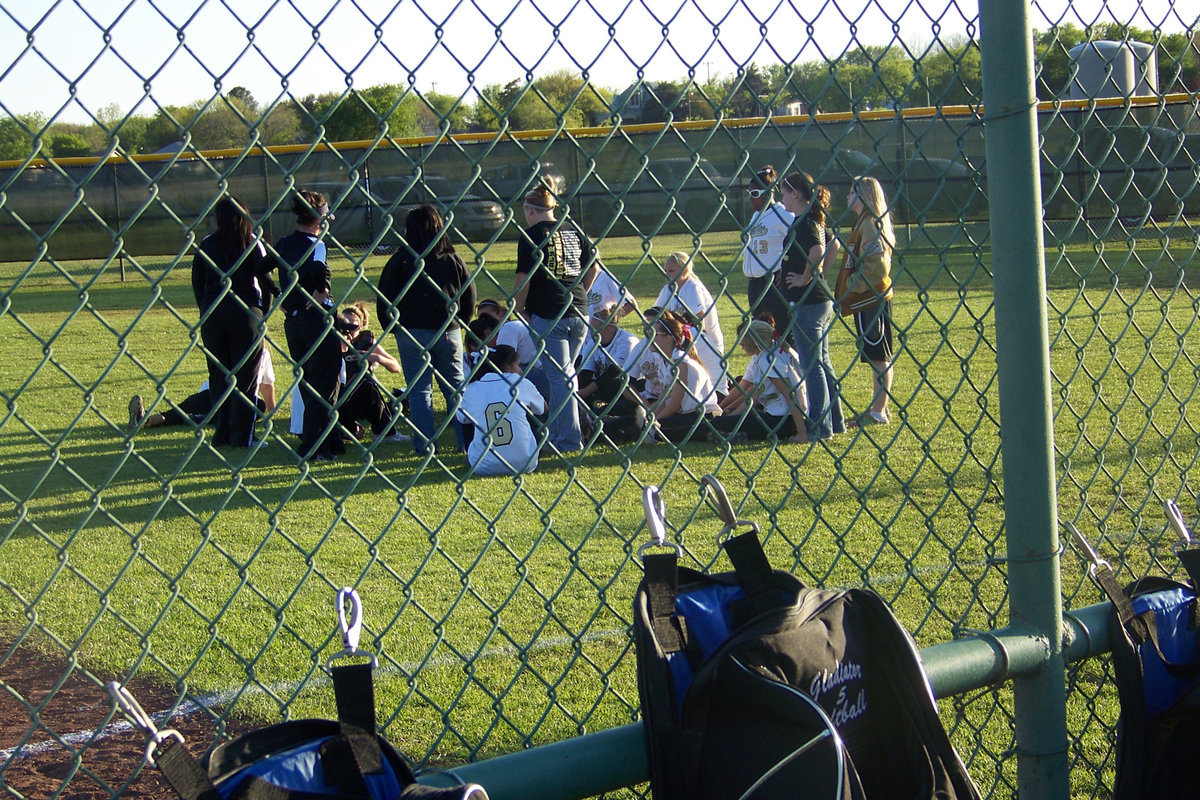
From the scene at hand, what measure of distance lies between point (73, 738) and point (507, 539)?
8.31 feet

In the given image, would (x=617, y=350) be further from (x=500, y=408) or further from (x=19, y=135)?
(x=19, y=135)

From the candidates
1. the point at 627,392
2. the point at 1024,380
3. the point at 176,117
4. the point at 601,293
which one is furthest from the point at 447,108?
the point at 601,293

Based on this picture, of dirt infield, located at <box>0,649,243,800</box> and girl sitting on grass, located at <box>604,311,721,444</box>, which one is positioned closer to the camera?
dirt infield, located at <box>0,649,243,800</box>

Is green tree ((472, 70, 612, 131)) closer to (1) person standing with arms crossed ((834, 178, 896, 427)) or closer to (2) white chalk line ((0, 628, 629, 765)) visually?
(1) person standing with arms crossed ((834, 178, 896, 427))

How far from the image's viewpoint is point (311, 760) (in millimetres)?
1485

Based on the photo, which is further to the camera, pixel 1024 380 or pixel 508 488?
pixel 508 488

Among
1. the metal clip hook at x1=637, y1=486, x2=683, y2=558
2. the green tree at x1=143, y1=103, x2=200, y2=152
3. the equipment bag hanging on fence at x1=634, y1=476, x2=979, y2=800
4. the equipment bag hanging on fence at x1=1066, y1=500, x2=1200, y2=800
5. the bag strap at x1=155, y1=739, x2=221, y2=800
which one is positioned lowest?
the equipment bag hanging on fence at x1=1066, y1=500, x2=1200, y2=800

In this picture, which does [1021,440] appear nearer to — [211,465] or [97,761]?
[97,761]

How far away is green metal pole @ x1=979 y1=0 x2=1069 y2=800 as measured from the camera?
2.01m

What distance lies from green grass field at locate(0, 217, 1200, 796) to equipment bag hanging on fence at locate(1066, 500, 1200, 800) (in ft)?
0.97

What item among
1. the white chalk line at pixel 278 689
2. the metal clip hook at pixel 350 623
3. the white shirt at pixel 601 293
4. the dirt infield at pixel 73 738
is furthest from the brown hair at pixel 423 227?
the metal clip hook at pixel 350 623

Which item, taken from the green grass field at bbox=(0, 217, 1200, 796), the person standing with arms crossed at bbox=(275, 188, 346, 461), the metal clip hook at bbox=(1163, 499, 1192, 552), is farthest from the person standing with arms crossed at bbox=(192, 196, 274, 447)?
the metal clip hook at bbox=(1163, 499, 1192, 552)

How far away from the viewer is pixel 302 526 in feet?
20.1

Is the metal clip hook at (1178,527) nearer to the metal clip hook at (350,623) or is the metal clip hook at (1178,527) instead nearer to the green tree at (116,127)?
the metal clip hook at (350,623)
